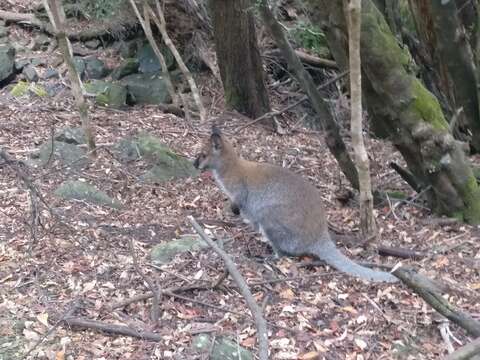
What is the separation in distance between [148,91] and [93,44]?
1.97 metres

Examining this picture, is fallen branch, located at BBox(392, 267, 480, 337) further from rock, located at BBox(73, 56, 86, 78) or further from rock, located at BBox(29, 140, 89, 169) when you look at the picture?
rock, located at BBox(73, 56, 86, 78)

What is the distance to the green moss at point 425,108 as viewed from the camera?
6332 millimetres

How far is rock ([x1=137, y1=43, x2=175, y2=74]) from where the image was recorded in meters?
10.8

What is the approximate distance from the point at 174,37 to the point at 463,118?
188 inches

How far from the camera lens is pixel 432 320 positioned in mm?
4785

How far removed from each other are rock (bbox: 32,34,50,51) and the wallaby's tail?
7.48 meters

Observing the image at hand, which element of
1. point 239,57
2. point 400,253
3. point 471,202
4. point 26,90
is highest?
point 239,57

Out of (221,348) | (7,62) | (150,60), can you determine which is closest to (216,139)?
(221,348)

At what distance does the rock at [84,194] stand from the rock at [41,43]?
5380 mm

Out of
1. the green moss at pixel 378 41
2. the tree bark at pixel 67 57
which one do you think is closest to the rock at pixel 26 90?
the tree bark at pixel 67 57

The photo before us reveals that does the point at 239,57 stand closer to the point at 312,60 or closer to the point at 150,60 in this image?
the point at 150,60

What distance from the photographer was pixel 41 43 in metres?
11.3

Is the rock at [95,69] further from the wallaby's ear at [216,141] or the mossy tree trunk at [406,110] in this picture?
the mossy tree trunk at [406,110]

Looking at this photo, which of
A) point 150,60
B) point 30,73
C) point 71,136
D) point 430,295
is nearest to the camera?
point 430,295
